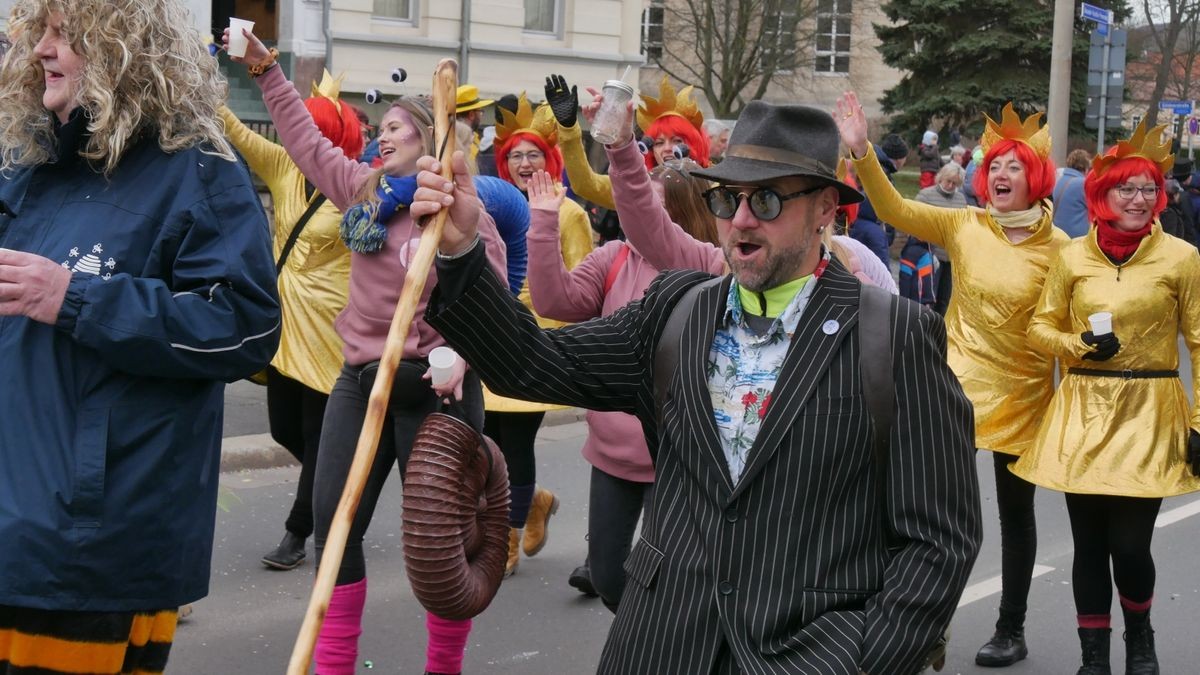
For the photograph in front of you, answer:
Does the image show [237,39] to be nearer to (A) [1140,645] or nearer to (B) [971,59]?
(A) [1140,645]

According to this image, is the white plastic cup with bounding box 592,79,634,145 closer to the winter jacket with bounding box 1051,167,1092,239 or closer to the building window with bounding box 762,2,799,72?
the winter jacket with bounding box 1051,167,1092,239

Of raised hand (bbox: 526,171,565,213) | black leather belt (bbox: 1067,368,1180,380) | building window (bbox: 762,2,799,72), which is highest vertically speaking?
building window (bbox: 762,2,799,72)

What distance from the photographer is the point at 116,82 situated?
3.29 m

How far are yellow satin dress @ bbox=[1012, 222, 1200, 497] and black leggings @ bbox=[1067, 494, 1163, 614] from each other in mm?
113

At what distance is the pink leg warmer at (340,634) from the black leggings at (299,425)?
1.44 m

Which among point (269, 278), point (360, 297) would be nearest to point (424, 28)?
point (360, 297)

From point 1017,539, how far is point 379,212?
2657 millimetres

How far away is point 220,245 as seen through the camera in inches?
132

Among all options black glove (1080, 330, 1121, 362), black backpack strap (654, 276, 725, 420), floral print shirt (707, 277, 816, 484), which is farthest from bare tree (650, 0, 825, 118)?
floral print shirt (707, 277, 816, 484)

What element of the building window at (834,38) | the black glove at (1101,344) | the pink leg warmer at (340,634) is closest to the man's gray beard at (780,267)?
the pink leg warmer at (340,634)

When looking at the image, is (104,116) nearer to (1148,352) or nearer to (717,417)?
(717,417)

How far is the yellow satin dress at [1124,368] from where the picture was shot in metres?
5.49

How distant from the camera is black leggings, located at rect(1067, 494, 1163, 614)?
5.47 m

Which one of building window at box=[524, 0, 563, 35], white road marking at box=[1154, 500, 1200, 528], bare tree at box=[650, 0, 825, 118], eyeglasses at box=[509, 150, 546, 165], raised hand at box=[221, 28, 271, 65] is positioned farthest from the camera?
bare tree at box=[650, 0, 825, 118]
